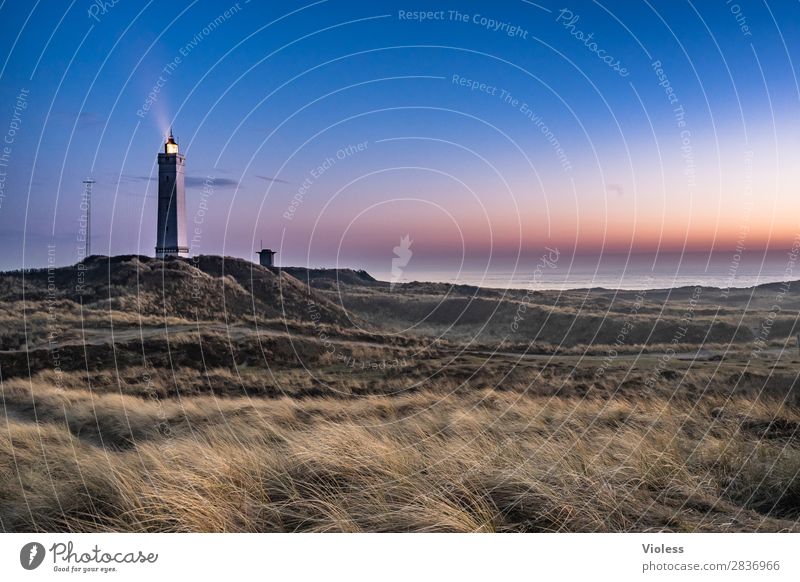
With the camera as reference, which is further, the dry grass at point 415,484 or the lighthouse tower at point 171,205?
the lighthouse tower at point 171,205

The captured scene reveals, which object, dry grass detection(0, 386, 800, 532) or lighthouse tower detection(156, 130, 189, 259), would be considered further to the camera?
lighthouse tower detection(156, 130, 189, 259)

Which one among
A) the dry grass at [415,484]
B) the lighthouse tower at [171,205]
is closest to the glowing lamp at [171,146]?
the lighthouse tower at [171,205]

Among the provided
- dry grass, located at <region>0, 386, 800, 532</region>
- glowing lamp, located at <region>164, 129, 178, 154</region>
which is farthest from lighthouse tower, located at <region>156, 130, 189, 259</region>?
dry grass, located at <region>0, 386, 800, 532</region>

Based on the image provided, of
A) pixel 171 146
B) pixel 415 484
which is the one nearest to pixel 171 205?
pixel 171 146

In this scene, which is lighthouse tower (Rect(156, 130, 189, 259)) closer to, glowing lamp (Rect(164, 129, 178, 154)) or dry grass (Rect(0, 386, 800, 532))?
glowing lamp (Rect(164, 129, 178, 154))

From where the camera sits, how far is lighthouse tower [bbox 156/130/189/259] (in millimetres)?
30516

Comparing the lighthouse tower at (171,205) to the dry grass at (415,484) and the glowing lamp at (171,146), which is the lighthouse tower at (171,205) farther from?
the dry grass at (415,484)

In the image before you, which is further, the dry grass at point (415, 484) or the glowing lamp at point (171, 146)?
A: the glowing lamp at point (171, 146)

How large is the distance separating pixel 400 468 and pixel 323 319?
86.5ft

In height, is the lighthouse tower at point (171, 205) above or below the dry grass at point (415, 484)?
above

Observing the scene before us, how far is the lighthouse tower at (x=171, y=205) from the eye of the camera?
3052cm

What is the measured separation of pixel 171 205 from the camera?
32.0 m

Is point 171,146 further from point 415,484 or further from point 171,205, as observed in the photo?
point 415,484

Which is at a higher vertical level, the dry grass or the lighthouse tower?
the lighthouse tower
